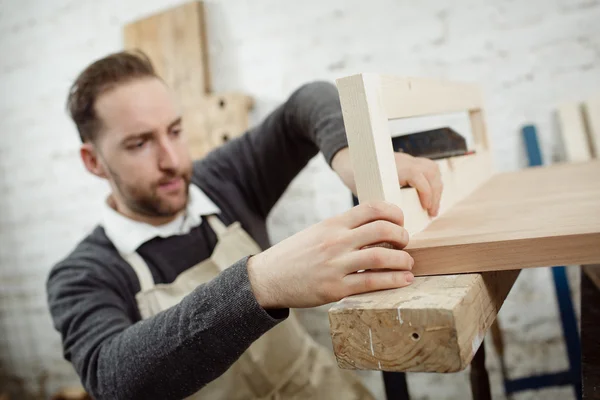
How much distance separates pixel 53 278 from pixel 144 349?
56cm

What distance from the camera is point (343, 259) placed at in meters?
0.55

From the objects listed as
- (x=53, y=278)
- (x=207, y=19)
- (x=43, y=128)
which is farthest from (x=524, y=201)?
(x=43, y=128)

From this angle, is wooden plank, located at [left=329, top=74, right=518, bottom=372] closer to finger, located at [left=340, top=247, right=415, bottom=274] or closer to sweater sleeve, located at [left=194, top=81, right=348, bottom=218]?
finger, located at [left=340, top=247, right=415, bottom=274]

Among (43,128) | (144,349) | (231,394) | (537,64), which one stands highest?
(43,128)

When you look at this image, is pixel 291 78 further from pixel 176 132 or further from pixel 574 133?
pixel 574 133

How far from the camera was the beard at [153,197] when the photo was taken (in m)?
1.24

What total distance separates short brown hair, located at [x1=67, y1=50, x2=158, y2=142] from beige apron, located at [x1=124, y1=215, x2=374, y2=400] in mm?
361

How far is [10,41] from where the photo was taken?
245 cm

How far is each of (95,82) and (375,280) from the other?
0.98 m

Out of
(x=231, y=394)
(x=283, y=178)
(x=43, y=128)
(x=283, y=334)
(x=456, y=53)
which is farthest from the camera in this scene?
(x=43, y=128)

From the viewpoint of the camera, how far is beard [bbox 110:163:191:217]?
1.24 meters

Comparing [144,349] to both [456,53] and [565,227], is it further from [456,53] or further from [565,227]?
[456,53]

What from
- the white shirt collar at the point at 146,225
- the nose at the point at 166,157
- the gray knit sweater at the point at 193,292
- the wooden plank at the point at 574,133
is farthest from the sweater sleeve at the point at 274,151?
the wooden plank at the point at 574,133

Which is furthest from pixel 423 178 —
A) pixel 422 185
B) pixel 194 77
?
pixel 194 77
